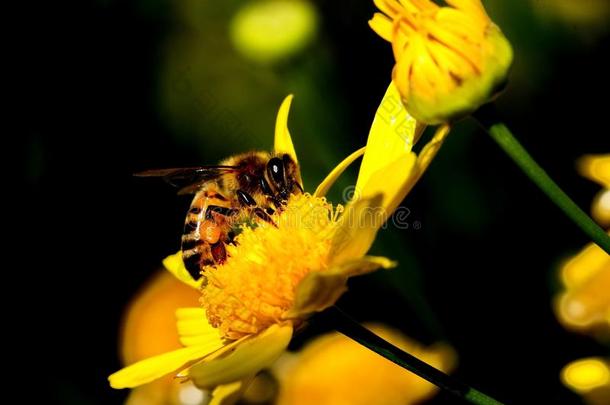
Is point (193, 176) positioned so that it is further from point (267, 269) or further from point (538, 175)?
point (538, 175)

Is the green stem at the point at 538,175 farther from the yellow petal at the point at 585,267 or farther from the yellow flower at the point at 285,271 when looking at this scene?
the yellow petal at the point at 585,267

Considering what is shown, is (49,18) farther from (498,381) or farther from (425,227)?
(498,381)

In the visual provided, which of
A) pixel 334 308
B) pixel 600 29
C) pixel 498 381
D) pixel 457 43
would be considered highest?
pixel 457 43

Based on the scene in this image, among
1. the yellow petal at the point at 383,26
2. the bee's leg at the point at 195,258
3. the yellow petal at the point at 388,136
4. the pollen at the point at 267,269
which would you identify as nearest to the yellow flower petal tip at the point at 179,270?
the bee's leg at the point at 195,258

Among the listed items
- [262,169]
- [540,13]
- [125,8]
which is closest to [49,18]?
[125,8]

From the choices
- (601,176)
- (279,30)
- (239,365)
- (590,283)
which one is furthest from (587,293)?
(279,30)
